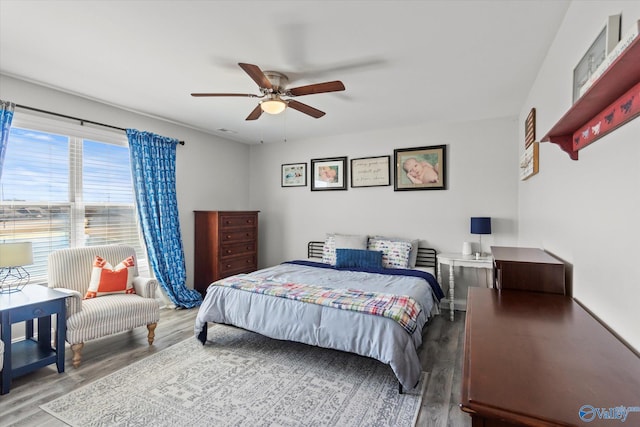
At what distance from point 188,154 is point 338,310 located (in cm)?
341

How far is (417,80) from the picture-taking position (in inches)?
116

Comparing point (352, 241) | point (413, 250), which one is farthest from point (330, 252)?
point (413, 250)

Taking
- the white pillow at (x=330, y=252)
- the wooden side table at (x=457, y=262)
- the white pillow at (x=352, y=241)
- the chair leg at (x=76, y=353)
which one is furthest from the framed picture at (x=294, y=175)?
the chair leg at (x=76, y=353)

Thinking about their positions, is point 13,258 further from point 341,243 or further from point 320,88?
point 341,243

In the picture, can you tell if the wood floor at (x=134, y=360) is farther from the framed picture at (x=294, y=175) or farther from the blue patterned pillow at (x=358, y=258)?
the framed picture at (x=294, y=175)

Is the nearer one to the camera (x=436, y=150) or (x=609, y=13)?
(x=609, y=13)

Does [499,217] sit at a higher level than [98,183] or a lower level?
lower

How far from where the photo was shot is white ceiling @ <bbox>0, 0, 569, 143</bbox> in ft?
6.39

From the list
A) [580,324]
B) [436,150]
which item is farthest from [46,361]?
[436,150]

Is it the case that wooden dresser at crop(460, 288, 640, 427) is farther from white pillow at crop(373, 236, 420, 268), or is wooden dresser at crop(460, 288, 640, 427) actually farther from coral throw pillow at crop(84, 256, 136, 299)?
coral throw pillow at crop(84, 256, 136, 299)

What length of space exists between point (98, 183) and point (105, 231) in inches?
22.4

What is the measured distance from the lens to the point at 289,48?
2.39 m

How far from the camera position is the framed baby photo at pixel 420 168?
435cm

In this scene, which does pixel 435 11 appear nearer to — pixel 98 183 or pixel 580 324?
pixel 580 324
